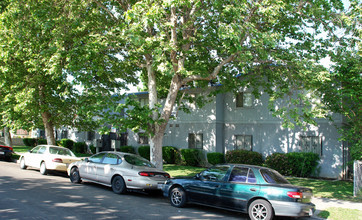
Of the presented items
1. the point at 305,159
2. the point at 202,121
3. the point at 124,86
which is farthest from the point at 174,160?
the point at 305,159

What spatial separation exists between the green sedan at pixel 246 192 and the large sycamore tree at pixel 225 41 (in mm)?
3249

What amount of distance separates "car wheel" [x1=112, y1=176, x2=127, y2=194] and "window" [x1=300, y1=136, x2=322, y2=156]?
1181 cm

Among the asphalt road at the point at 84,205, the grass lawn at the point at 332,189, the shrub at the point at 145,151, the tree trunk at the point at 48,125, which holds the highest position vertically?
the tree trunk at the point at 48,125

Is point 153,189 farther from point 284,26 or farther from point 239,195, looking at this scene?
point 284,26

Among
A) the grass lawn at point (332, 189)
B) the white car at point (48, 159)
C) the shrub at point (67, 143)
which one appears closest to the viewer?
the grass lawn at point (332, 189)

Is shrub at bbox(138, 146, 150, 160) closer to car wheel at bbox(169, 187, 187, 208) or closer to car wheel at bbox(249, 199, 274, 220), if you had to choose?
car wheel at bbox(169, 187, 187, 208)

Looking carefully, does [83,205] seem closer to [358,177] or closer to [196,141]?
[358,177]

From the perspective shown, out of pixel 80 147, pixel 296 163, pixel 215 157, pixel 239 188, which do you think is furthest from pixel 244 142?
pixel 80 147

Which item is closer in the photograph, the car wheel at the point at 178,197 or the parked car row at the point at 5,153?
the car wheel at the point at 178,197

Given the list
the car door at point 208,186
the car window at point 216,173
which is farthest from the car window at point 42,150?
the car window at point 216,173

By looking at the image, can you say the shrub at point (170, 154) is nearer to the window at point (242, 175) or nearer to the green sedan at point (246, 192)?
the green sedan at point (246, 192)

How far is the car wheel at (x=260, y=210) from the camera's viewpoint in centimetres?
795

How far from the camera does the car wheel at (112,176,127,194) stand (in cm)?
1095

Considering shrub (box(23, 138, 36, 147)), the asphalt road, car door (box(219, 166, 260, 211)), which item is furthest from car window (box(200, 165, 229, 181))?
shrub (box(23, 138, 36, 147))
